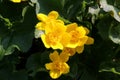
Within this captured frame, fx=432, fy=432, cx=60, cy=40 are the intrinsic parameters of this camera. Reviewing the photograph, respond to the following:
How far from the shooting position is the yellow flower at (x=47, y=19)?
195 centimetres

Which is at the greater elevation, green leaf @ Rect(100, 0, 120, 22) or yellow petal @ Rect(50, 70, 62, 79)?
green leaf @ Rect(100, 0, 120, 22)

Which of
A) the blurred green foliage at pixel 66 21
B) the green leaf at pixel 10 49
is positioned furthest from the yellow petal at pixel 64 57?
the green leaf at pixel 10 49

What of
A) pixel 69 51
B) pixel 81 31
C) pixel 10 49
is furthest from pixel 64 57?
pixel 10 49

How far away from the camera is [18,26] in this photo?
212 centimetres

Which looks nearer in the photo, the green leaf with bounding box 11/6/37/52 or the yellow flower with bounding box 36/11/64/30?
the yellow flower with bounding box 36/11/64/30

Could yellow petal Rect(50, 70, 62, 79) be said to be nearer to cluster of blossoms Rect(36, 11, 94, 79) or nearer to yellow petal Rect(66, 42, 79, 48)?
cluster of blossoms Rect(36, 11, 94, 79)

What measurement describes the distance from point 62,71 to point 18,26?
34 cm

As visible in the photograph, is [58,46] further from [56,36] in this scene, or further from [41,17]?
[41,17]

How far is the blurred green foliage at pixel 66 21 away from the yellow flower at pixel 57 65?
10 centimetres

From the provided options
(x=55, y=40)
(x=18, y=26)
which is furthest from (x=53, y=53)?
(x=18, y=26)

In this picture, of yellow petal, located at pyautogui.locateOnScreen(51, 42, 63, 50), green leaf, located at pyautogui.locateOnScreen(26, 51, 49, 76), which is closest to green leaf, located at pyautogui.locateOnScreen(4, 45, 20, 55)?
green leaf, located at pyautogui.locateOnScreen(26, 51, 49, 76)

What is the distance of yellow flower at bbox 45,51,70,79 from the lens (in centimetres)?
196

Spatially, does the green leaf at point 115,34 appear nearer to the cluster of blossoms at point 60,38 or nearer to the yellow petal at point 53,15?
the cluster of blossoms at point 60,38

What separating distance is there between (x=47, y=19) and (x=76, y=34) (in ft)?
0.49
